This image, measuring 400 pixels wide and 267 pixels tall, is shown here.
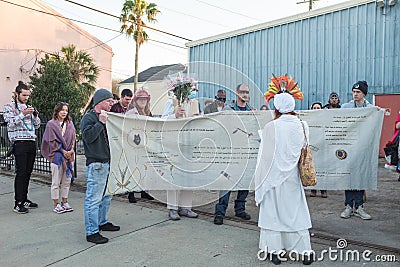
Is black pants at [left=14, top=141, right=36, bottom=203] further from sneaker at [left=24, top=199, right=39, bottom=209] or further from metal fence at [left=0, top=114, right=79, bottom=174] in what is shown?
metal fence at [left=0, top=114, right=79, bottom=174]

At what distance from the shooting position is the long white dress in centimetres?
348

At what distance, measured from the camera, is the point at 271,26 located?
488 inches

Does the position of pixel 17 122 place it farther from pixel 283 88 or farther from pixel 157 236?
pixel 283 88

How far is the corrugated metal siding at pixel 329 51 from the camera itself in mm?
10133

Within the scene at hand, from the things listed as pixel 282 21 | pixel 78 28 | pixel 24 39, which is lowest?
pixel 282 21

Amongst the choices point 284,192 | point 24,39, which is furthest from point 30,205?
point 24,39

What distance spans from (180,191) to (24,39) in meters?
22.3

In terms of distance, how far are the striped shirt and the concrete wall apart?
18.9m

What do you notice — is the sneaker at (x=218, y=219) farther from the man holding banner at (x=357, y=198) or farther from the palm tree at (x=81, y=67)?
the palm tree at (x=81, y=67)

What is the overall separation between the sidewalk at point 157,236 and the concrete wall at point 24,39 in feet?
62.9

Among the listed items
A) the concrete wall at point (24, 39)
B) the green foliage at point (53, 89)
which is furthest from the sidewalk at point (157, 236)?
the concrete wall at point (24, 39)

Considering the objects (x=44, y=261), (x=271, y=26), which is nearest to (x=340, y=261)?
(x=44, y=261)

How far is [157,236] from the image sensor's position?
4332 mm

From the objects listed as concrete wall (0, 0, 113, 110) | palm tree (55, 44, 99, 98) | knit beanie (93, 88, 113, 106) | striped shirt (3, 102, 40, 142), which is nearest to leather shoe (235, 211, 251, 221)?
knit beanie (93, 88, 113, 106)
